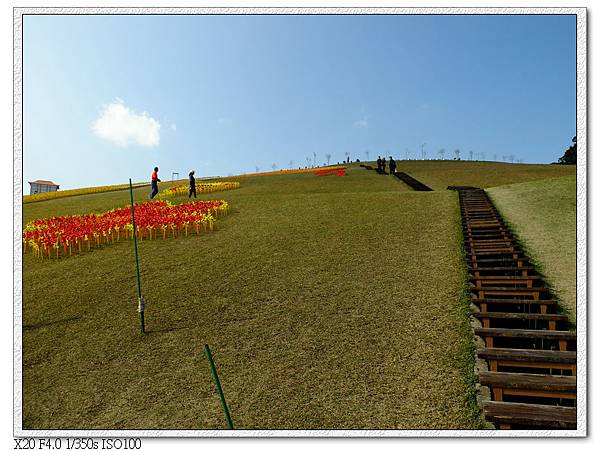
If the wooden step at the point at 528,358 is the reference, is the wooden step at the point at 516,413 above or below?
below

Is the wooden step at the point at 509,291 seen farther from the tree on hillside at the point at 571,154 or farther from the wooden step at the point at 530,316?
the tree on hillside at the point at 571,154

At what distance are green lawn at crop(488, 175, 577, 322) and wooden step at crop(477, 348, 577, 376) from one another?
117cm

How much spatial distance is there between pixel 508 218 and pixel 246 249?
741 cm

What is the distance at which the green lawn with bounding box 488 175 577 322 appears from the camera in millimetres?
6537

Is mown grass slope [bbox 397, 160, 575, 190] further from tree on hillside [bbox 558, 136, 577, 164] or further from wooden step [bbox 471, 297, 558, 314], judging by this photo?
wooden step [bbox 471, 297, 558, 314]

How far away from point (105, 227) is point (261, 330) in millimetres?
6411

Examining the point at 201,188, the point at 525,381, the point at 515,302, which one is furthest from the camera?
the point at 201,188

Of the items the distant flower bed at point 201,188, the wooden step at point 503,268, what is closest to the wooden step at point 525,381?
the wooden step at point 503,268

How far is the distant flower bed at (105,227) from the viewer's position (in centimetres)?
877

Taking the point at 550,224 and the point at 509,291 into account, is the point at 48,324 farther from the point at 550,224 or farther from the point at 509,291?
the point at 550,224

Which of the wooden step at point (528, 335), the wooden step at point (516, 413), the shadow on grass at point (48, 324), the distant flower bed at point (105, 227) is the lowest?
the wooden step at point (516, 413)

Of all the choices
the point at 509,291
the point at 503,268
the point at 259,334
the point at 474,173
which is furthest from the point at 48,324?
the point at 474,173

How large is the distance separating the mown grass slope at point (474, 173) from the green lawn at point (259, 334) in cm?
1203

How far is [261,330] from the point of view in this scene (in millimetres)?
5406
